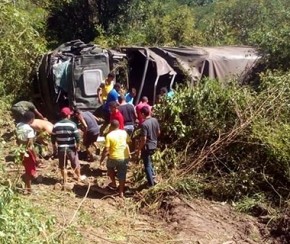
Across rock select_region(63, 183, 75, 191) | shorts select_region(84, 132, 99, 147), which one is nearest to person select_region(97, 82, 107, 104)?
shorts select_region(84, 132, 99, 147)

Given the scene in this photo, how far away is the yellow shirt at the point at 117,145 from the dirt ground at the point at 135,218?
73cm

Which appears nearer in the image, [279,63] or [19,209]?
[19,209]

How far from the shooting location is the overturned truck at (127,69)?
42.4 feet

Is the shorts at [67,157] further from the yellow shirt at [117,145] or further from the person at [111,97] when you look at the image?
the person at [111,97]

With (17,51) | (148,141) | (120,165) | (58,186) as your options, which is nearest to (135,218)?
(120,165)

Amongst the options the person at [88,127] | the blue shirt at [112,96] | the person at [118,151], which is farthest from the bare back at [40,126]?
the blue shirt at [112,96]

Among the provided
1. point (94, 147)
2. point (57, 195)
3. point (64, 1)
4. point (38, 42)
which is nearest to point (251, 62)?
point (94, 147)

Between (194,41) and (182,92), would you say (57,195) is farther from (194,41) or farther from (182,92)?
(194,41)

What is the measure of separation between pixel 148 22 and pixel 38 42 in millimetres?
7736

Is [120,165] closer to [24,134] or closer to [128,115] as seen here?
[24,134]

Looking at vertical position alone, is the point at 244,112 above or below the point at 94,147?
above

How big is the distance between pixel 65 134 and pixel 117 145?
0.90 m

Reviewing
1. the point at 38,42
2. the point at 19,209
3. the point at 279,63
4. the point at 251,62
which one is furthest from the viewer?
the point at 38,42

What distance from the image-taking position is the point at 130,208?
29.3 ft
